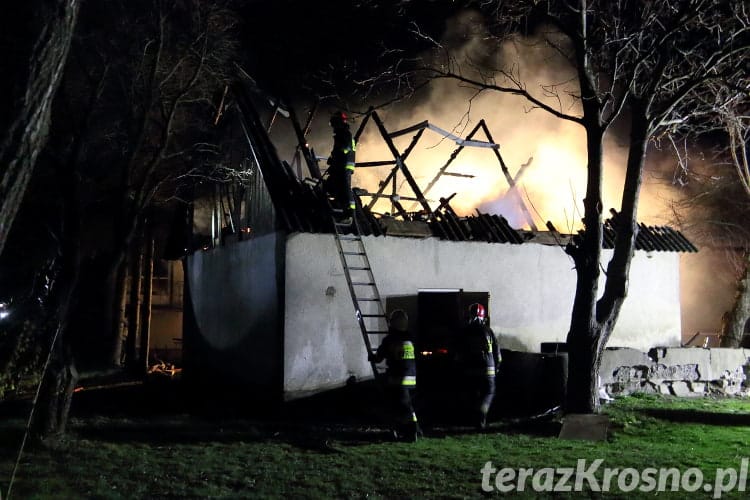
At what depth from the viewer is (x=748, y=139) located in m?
16.6

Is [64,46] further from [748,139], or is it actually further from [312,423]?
[748,139]

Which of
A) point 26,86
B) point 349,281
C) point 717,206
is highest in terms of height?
point 717,206

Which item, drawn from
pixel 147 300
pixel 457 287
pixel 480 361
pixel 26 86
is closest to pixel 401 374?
pixel 480 361

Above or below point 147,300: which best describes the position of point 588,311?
below

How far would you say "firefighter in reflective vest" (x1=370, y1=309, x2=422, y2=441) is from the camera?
26.0 ft

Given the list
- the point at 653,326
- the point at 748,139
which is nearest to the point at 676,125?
the point at 653,326

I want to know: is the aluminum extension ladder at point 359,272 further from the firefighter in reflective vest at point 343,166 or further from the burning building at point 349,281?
the firefighter in reflective vest at point 343,166

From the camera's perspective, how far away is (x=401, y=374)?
26.1ft

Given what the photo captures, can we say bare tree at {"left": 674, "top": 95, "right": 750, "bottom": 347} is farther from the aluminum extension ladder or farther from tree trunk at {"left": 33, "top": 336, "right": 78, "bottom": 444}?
tree trunk at {"left": 33, "top": 336, "right": 78, "bottom": 444}

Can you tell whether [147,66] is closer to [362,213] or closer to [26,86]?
[362,213]

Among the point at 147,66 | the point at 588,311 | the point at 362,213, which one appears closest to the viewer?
the point at 588,311

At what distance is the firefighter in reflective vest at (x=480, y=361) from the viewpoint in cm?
880

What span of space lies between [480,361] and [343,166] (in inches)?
154

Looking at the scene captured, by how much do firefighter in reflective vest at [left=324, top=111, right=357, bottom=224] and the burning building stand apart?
1.04 ft
